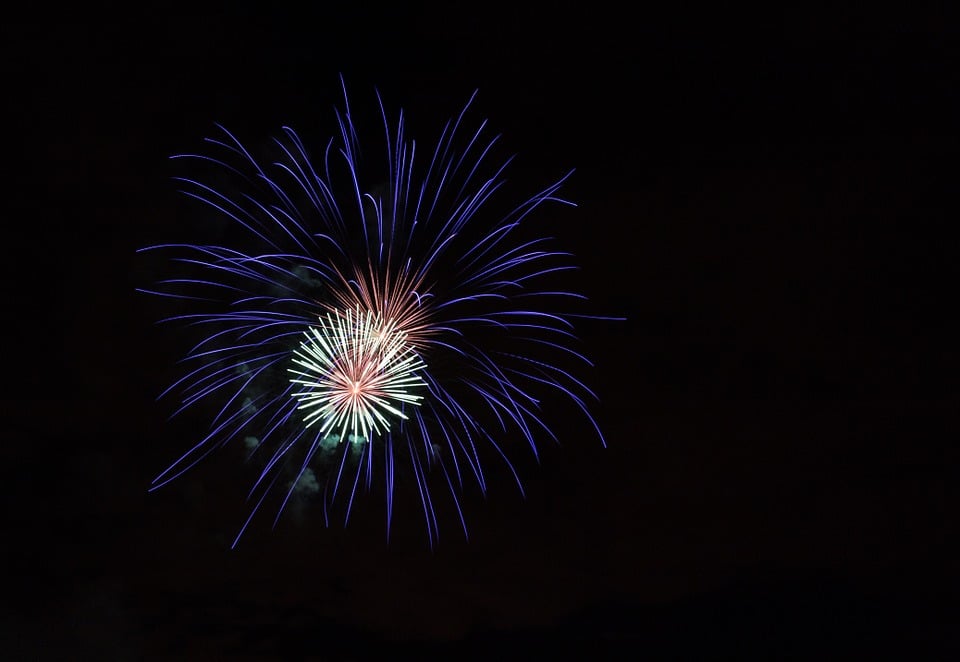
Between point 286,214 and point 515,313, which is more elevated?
point 286,214

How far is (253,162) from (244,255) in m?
2.07

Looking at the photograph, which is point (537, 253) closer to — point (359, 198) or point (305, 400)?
point (359, 198)

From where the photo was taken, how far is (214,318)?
12.4m

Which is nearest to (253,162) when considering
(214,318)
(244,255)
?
(244,255)

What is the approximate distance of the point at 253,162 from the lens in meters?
12.6

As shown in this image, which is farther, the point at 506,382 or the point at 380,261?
the point at 506,382

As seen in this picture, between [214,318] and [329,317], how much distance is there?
2438 mm

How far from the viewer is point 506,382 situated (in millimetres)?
13125

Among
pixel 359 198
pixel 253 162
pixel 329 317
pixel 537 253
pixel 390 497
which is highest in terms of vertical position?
pixel 253 162

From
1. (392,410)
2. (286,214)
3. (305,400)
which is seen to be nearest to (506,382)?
(392,410)

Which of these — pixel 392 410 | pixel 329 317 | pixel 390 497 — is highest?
pixel 329 317

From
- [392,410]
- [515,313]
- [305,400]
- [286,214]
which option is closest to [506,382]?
[515,313]

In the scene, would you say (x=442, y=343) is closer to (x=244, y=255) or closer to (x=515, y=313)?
(x=515, y=313)

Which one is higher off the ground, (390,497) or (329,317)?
(329,317)
